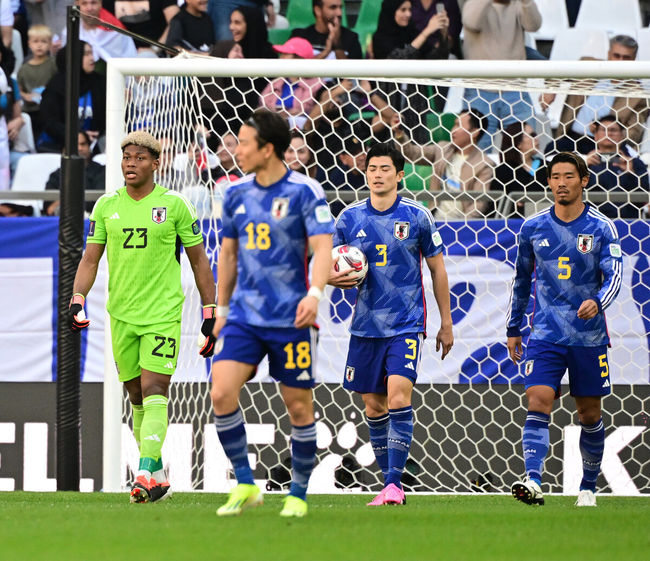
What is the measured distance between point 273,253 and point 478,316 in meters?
3.64

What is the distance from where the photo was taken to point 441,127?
29.9 ft

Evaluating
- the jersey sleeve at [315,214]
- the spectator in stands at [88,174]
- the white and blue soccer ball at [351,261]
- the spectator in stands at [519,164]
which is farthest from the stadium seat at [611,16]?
the jersey sleeve at [315,214]

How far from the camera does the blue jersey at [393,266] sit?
21.1 feet

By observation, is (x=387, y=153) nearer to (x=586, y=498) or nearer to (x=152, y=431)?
(x=152, y=431)

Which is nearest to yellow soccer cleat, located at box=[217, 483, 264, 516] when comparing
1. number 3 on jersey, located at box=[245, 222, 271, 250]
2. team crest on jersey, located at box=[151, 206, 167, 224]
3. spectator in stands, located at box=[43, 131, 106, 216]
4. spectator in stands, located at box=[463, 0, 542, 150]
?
number 3 on jersey, located at box=[245, 222, 271, 250]

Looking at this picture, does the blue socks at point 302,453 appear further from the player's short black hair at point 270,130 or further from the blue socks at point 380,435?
the blue socks at point 380,435

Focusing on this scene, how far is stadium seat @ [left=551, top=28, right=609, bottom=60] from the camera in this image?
1195cm

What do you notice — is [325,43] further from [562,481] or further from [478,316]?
[562,481]

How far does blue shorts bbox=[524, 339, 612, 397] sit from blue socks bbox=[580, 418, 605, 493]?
0.95 ft

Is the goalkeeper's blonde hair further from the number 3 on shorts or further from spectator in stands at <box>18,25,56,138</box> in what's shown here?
spectator in stands at <box>18,25,56,138</box>

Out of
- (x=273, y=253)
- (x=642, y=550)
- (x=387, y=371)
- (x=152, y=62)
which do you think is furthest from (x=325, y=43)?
(x=642, y=550)

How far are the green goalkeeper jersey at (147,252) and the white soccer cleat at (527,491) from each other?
2.08m

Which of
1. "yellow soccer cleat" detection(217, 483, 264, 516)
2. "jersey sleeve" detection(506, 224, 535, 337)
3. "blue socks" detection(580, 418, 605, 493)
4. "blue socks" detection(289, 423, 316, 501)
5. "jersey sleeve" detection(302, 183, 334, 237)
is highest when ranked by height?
"jersey sleeve" detection(302, 183, 334, 237)

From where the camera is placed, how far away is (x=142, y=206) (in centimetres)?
643
